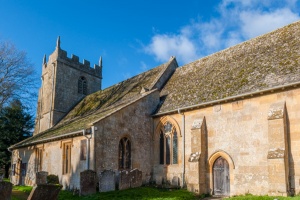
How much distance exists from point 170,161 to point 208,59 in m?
8.53

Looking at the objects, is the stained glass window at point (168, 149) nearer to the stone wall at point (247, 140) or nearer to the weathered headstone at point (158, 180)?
the weathered headstone at point (158, 180)

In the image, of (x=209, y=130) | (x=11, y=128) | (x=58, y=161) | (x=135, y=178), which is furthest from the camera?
(x=11, y=128)

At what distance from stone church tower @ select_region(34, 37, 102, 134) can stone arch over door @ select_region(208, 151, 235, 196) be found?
2096 centimetres

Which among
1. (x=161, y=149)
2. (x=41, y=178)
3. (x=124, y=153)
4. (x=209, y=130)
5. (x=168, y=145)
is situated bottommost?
(x=41, y=178)

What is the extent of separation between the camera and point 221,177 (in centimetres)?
1725

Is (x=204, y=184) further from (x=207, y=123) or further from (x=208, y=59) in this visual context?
(x=208, y=59)

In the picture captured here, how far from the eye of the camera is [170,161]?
798 inches

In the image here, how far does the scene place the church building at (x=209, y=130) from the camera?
49.0ft

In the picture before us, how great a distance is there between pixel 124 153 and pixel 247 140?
7900 mm

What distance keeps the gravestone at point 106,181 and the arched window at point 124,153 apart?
2505 millimetres

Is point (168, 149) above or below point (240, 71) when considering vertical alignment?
below

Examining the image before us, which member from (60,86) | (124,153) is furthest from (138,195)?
(60,86)

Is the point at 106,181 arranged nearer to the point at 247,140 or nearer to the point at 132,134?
the point at 132,134

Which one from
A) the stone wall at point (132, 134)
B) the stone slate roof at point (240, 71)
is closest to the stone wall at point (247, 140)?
the stone slate roof at point (240, 71)
